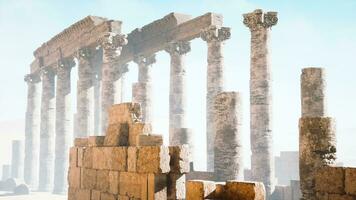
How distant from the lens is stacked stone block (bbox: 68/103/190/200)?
9594 mm

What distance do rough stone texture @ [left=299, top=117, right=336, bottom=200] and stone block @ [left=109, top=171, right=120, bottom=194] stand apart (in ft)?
17.2

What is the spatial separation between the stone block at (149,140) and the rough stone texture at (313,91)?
726 cm

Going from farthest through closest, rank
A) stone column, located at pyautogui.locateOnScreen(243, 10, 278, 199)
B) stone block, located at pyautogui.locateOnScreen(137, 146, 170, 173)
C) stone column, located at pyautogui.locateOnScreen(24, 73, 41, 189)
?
stone column, located at pyautogui.locateOnScreen(24, 73, 41, 189) → stone column, located at pyautogui.locateOnScreen(243, 10, 278, 199) → stone block, located at pyautogui.locateOnScreen(137, 146, 170, 173)

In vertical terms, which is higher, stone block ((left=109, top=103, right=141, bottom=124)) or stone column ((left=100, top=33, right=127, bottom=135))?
stone column ((left=100, top=33, right=127, bottom=135))

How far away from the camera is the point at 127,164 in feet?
34.7

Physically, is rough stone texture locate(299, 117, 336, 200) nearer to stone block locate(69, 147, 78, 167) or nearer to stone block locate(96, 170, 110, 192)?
stone block locate(96, 170, 110, 192)

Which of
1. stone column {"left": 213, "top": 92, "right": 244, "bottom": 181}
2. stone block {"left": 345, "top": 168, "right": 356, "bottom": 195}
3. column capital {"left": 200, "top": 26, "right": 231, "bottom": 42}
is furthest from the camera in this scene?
column capital {"left": 200, "top": 26, "right": 231, "bottom": 42}

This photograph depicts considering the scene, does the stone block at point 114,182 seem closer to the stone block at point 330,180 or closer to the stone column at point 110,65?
the stone block at point 330,180

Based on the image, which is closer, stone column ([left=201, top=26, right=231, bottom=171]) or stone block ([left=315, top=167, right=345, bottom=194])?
stone block ([left=315, top=167, right=345, bottom=194])

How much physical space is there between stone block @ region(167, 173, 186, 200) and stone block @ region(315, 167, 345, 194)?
361 centimetres

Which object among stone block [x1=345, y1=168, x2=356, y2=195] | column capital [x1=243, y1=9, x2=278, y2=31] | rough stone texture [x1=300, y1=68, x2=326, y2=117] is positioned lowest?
stone block [x1=345, y1=168, x2=356, y2=195]

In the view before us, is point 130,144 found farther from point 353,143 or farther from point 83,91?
point 353,143

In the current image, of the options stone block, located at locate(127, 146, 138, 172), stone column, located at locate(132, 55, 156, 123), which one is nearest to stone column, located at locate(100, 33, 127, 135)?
stone column, located at locate(132, 55, 156, 123)

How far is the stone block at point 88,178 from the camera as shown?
40.3 ft
